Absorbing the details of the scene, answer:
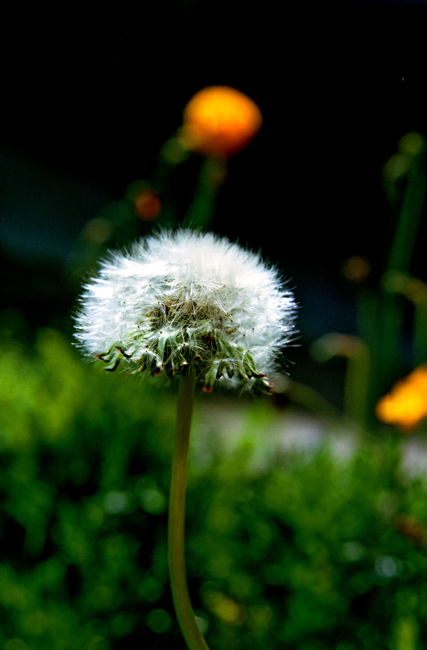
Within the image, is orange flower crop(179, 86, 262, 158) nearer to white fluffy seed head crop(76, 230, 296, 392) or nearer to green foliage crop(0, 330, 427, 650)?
white fluffy seed head crop(76, 230, 296, 392)

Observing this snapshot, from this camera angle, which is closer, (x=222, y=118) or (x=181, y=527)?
(x=181, y=527)

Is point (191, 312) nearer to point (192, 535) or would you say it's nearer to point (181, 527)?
point (181, 527)

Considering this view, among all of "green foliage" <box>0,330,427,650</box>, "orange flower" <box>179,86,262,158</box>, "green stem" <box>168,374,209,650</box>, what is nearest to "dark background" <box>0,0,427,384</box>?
"orange flower" <box>179,86,262,158</box>

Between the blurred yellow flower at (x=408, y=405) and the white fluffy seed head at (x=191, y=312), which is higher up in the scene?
the blurred yellow flower at (x=408, y=405)

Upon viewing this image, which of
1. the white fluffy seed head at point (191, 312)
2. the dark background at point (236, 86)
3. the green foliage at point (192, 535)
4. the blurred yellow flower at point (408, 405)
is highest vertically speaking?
the dark background at point (236, 86)

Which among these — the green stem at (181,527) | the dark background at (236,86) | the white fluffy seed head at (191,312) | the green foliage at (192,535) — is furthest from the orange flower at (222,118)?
the green foliage at (192,535)

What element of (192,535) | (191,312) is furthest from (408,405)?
(191,312)

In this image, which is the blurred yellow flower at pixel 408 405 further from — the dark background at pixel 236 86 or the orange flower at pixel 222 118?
the orange flower at pixel 222 118
